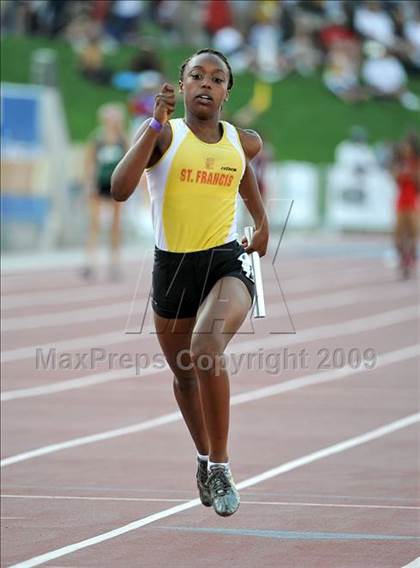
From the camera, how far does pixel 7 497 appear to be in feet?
30.4

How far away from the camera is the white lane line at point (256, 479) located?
7738 millimetres

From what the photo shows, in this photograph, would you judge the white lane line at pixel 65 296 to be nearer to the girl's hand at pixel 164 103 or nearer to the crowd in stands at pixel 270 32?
the girl's hand at pixel 164 103

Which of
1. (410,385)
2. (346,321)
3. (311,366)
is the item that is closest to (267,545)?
(410,385)

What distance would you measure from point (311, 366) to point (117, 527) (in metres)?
7.45

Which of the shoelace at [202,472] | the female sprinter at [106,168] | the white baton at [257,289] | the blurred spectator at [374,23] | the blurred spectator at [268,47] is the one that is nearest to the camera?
the shoelace at [202,472]

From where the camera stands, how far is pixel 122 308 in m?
20.5

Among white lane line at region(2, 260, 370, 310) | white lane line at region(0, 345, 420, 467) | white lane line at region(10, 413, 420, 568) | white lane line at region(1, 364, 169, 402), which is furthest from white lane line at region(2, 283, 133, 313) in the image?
white lane line at region(10, 413, 420, 568)

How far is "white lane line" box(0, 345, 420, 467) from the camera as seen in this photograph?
1092 centimetres

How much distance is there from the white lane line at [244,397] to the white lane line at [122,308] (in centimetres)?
394

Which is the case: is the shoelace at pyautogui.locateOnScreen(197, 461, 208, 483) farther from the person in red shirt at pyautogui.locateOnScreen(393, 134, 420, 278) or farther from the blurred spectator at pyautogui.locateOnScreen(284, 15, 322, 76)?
the blurred spectator at pyautogui.locateOnScreen(284, 15, 322, 76)

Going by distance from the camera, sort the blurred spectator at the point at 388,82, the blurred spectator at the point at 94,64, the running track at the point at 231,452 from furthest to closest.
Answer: the blurred spectator at the point at 388,82
the blurred spectator at the point at 94,64
the running track at the point at 231,452

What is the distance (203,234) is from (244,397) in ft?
18.6

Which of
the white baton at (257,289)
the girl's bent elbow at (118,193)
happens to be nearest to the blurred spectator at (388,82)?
the white baton at (257,289)

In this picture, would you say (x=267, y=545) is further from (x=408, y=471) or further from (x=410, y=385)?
(x=410, y=385)
